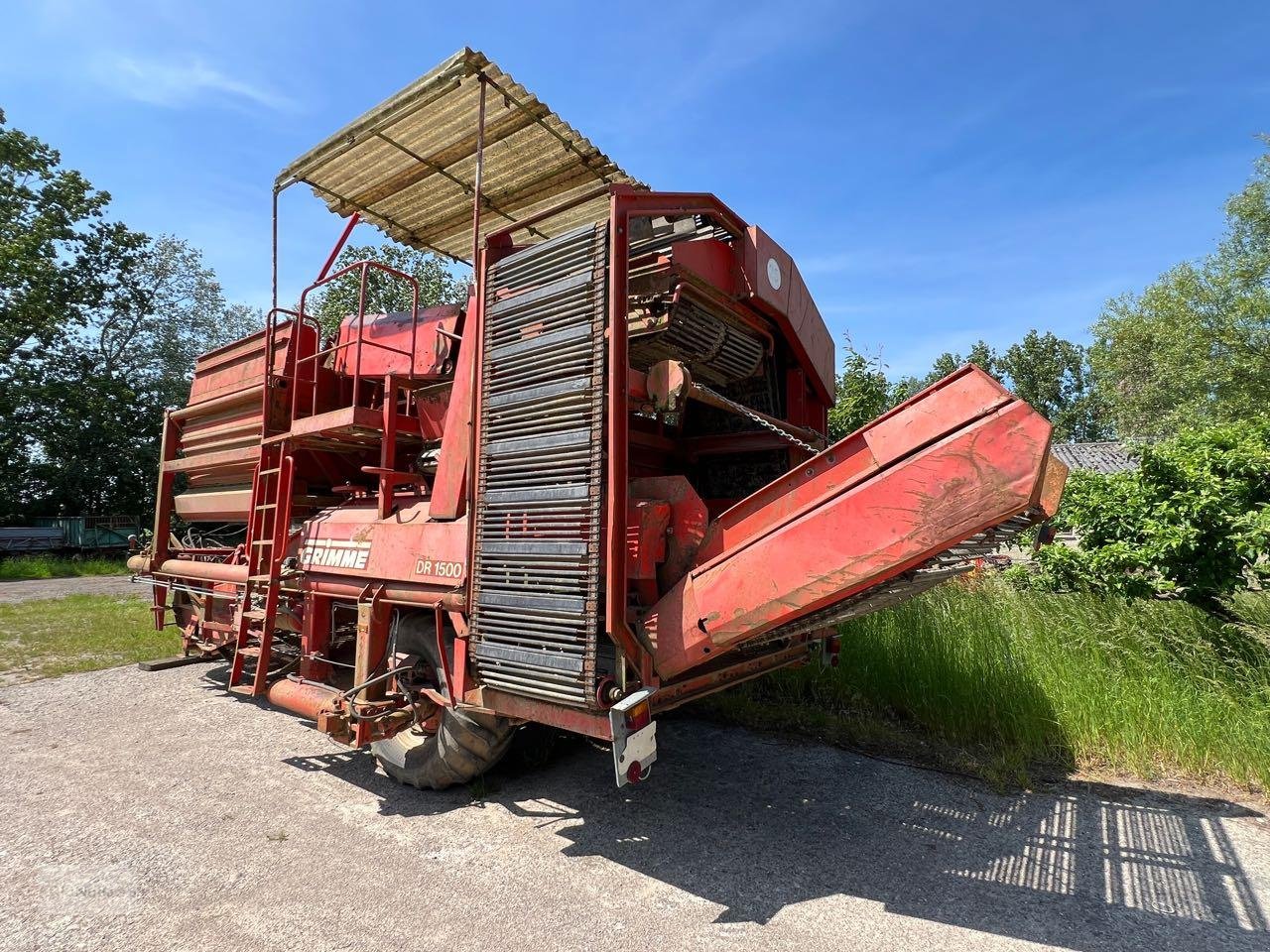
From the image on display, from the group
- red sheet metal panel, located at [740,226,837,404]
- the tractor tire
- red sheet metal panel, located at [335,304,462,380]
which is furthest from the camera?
red sheet metal panel, located at [335,304,462,380]

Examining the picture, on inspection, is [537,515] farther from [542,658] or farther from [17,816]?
[17,816]

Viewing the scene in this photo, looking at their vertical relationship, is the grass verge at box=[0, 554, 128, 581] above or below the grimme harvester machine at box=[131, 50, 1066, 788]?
below

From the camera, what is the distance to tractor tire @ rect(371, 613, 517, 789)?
3.94m

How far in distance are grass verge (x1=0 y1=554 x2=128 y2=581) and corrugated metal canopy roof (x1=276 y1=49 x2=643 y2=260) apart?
57.4 ft

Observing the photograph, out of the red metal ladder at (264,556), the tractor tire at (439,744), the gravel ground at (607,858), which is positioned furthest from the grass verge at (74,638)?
the tractor tire at (439,744)

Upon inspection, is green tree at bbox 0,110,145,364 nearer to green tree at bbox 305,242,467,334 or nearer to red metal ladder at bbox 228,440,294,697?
green tree at bbox 305,242,467,334

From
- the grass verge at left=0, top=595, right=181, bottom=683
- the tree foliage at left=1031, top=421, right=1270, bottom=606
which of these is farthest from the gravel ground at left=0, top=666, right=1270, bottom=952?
the grass verge at left=0, top=595, right=181, bottom=683

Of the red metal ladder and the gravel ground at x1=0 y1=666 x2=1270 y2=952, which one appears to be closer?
the gravel ground at x1=0 y1=666 x2=1270 y2=952

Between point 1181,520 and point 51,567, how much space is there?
24.9 meters

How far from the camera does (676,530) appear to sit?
11.1ft

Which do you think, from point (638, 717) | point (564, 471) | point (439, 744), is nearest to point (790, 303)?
point (564, 471)

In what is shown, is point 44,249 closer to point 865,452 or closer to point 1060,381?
point 865,452

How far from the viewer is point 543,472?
333cm

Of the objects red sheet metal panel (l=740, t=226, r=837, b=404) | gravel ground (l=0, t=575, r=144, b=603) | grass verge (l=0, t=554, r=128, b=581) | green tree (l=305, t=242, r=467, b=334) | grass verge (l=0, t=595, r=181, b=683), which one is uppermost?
green tree (l=305, t=242, r=467, b=334)
